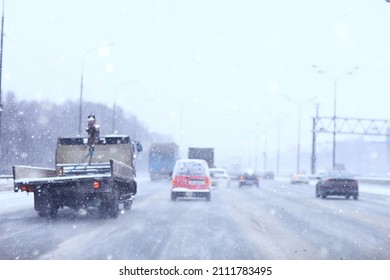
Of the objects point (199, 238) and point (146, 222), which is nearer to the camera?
point (199, 238)

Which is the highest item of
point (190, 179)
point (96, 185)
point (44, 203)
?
point (96, 185)

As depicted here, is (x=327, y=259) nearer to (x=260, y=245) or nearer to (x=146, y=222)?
(x=260, y=245)

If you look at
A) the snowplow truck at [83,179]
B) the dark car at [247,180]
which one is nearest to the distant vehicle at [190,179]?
the snowplow truck at [83,179]

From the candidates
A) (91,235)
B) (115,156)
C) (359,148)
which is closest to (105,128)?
(115,156)

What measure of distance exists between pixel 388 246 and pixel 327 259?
8.94ft

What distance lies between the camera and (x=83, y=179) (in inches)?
628

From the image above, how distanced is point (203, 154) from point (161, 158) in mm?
7738

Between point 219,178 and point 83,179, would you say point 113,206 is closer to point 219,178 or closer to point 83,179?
point 83,179

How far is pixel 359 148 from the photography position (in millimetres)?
167125

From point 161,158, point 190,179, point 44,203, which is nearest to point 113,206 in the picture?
point 44,203

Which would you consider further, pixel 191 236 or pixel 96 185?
pixel 96 185

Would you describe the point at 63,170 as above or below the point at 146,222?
above

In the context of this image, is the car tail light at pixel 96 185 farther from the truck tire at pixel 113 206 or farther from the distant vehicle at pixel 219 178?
the distant vehicle at pixel 219 178
